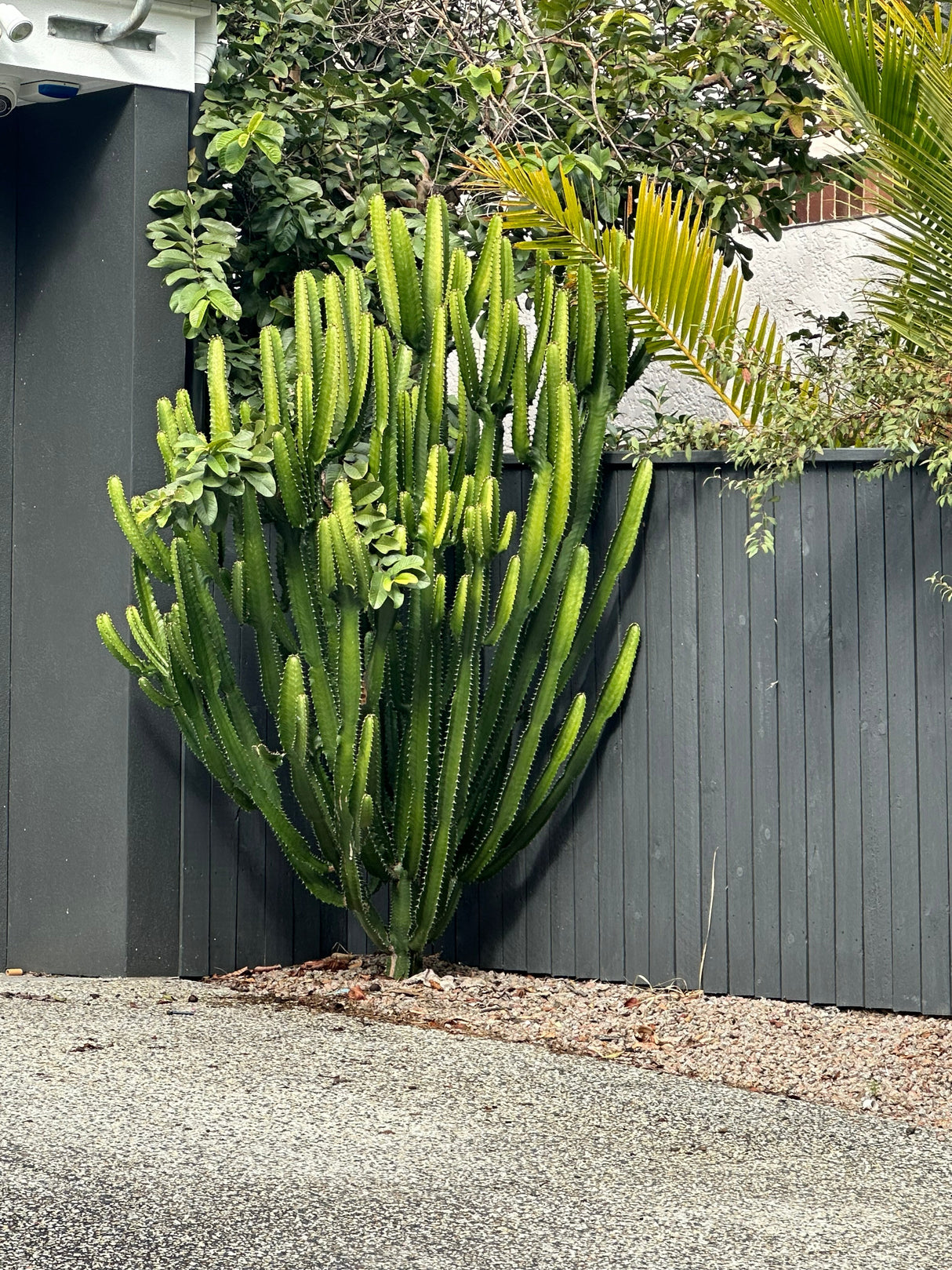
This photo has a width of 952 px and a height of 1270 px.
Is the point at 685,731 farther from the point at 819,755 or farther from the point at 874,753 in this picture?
the point at 874,753

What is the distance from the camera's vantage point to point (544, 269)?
638cm

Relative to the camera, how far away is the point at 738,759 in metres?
6.19

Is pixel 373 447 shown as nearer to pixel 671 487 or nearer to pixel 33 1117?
pixel 671 487

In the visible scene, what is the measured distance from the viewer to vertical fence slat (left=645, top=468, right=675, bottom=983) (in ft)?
20.7

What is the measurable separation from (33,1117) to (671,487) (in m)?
3.25

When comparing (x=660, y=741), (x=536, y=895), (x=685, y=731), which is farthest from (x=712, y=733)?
(x=536, y=895)

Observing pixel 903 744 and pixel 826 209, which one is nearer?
pixel 903 744

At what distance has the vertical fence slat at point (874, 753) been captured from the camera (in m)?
5.93

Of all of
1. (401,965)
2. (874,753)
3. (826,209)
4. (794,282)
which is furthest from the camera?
(794,282)

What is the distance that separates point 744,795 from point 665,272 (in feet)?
6.61

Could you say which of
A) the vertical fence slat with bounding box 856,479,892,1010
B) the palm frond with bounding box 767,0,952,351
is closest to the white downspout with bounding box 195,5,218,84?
the palm frond with bounding box 767,0,952,351

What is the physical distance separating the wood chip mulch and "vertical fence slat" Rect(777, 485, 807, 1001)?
8.7 inches

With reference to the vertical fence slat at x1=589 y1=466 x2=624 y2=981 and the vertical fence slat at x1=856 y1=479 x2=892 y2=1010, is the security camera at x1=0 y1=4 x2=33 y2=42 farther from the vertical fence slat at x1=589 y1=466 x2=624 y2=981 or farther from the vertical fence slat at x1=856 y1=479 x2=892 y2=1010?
the vertical fence slat at x1=856 y1=479 x2=892 y2=1010

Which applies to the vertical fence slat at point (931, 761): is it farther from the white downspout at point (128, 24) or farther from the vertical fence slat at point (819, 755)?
the white downspout at point (128, 24)
